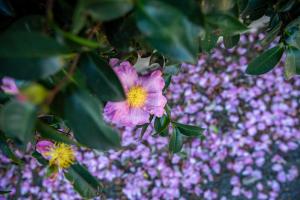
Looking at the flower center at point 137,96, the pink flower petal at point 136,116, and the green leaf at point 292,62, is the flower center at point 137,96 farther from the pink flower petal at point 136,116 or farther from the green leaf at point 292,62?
the green leaf at point 292,62

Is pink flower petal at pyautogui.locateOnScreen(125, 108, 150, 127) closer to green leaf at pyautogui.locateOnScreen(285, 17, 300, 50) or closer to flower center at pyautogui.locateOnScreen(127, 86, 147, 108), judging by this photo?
A: flower center at pyautogui.locateOnScreen(127, 86, 147, 108)

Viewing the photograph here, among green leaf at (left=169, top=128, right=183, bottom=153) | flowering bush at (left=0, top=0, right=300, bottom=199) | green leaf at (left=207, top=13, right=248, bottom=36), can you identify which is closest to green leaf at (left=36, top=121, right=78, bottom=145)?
flowering bush at (left=0, top=0, right=300, bottom=199)

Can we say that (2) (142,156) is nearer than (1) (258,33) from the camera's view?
Yes

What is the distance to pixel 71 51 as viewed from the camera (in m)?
0.42

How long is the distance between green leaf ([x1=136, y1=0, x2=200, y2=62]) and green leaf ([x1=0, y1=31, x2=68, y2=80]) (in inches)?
3.3

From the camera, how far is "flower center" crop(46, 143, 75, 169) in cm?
72

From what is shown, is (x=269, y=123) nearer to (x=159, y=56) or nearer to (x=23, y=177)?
(x=23, y=177)

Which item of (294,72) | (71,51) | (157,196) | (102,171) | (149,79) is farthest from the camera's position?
(102,171)

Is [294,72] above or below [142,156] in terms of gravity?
below

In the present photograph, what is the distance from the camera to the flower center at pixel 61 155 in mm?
724

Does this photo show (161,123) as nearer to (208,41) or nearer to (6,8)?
(208,41)

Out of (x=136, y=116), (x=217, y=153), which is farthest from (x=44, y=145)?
(x=217, y=153)

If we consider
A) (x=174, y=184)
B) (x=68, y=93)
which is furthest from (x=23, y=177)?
(x=68, y=93)

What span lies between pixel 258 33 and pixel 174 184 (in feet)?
3.48
